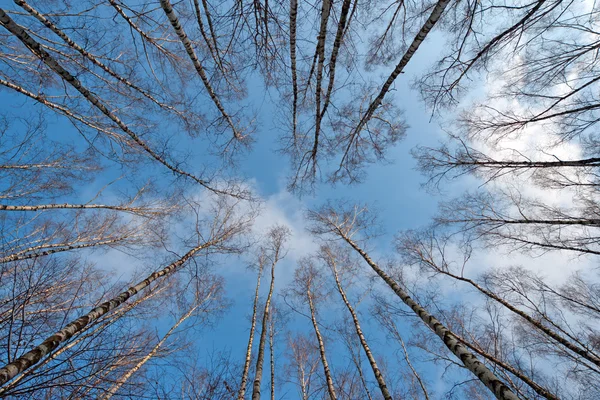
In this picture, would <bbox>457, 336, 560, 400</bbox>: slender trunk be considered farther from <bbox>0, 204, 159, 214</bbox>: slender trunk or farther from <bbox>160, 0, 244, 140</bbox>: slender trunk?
<bbox>0, 204, 159, 214</bbox>: slender trunk

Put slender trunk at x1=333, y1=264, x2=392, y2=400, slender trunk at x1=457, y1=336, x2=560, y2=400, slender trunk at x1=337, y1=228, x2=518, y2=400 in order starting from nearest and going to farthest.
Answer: slender trunk at x1=337, y1=228, x2=518, y2=400 < slender trunk at x1=333, y1=264, x2=392, y2=400 < slender trunk at x1=457, y1=336, x2=560, y2=400

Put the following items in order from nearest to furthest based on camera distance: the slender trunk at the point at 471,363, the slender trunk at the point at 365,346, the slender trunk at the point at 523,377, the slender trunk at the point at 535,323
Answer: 1. the slender trunk at the point at 471,363
2. the slender trunk at the point at 365,346
3. the slender trunk at the point at 523,377
4. the slender trunk at the point at 535,323

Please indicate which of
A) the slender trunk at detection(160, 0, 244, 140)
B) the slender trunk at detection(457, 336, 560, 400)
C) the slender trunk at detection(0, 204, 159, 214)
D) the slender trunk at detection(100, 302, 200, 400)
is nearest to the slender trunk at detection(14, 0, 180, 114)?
the slender trunk at detection(160, 0, 244, 140)

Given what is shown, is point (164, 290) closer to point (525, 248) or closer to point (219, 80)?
point (219, 80)

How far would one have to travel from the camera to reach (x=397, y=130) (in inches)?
276

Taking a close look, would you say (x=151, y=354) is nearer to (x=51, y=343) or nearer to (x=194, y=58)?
(x=51, y=343)

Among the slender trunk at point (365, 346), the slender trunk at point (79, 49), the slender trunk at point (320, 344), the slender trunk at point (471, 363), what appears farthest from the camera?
the slender trunk at point (320, 344)

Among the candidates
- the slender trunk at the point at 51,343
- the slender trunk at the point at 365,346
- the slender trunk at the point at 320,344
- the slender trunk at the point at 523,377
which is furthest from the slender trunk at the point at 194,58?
the slender trunk at the point at 523,377

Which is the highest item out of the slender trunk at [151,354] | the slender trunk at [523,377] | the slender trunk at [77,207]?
the slender trunk at [77,207]

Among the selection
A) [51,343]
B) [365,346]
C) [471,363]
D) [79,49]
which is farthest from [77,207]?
[471,363]

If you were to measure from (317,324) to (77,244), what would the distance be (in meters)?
7.95

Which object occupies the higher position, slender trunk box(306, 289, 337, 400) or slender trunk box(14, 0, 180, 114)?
slender trunk box(14, 0, 180, 114)

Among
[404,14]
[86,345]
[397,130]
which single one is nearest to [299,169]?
[397,130]

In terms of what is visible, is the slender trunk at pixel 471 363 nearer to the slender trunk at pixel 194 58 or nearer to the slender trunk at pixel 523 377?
the slender trunk at pixel 523 377
